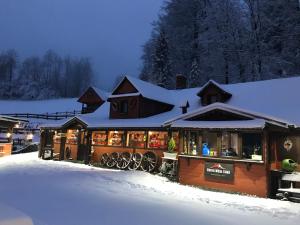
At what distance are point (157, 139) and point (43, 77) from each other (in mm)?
79331

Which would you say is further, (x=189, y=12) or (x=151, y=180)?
(x=189, y=12)

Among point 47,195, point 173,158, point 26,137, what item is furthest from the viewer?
point 26,137

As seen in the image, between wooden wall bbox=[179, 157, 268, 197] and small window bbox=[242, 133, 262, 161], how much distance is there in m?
0.50

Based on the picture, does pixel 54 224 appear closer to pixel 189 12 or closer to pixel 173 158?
pixel 173 158

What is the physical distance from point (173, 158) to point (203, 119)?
3104 millimetres

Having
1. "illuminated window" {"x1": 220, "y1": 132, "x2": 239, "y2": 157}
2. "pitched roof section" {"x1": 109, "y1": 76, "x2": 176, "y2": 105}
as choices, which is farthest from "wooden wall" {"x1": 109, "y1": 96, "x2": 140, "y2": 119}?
"illuminated window" {"x1": 220, "y1": 132, "x2": 239, "y2": 157}

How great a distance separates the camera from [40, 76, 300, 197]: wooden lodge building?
14.1 meters

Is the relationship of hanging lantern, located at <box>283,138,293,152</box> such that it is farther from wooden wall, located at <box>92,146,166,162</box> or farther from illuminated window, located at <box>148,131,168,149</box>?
wooden wall, located at <box>92,146,166,162</box>

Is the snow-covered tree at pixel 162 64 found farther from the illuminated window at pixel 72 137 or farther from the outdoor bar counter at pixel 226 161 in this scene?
the outdoor bar counter at pixel 226 161

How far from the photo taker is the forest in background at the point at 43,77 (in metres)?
74.2

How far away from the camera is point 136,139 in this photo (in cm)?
2175

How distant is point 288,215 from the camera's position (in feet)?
34.4

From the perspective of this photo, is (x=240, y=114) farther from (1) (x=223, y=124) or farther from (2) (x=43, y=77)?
(2) (x=43, y=77)

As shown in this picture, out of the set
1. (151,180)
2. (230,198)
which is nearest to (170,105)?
(151,180)
